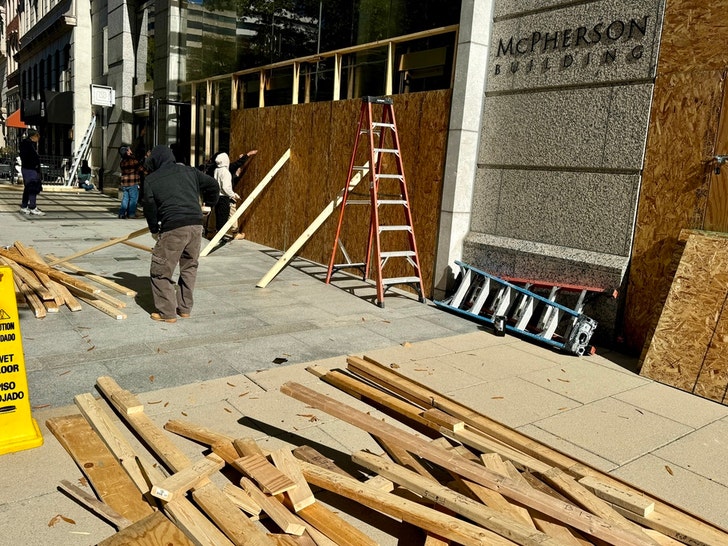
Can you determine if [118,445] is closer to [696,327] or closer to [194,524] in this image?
[194,524]

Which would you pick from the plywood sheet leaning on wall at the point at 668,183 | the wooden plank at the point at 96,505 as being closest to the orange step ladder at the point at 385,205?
the plywood sheet leaning on wall at the point at 668,183

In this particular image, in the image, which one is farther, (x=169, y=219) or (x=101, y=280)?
(x=101, y=280)

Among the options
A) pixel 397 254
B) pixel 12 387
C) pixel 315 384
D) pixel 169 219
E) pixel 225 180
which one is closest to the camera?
pixel 12 387

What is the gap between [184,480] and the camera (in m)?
3.17

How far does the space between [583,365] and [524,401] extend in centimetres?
137

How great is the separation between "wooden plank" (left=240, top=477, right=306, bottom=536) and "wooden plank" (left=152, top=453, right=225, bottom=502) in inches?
8.2

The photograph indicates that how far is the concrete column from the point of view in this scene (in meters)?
7.80

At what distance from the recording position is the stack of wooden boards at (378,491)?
2.86 m

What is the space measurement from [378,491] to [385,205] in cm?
633

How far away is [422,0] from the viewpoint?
29.3 feet

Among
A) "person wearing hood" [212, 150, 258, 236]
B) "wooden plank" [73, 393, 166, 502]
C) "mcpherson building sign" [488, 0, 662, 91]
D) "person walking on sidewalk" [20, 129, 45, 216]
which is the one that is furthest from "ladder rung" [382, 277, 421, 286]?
"person walking on sidewalk" [20, 129, 45, 216]

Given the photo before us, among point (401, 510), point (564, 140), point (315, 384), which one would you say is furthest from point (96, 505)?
point (564, 140)

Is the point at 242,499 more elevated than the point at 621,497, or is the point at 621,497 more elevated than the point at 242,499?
the point at 621,497

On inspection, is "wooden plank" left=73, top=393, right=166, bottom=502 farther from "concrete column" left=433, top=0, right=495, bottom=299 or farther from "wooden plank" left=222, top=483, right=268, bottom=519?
"concrete column" left=433, top=0, right=495, bottom=299
